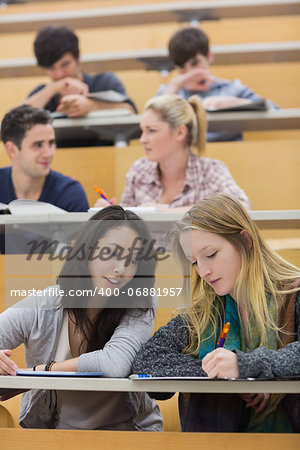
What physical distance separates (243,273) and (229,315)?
6cm

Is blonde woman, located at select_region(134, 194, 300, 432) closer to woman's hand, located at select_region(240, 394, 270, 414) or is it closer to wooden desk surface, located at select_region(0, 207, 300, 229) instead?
woman's hand, located at select_region(240, 394, 270, 414)

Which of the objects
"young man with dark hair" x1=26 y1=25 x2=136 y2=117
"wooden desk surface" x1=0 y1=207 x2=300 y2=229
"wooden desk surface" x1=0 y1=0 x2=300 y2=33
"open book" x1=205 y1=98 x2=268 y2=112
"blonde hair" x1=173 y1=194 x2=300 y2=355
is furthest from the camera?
"wooden desk surface" x1=0 y1=0 x2=300 y2=33

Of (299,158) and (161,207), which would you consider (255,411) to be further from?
(299,158)

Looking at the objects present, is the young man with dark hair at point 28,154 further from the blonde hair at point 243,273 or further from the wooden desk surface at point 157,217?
the blonde hair at point 243,273

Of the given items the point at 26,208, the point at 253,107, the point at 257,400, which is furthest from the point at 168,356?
the point at 253,107

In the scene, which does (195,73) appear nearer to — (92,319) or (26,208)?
(26,208)

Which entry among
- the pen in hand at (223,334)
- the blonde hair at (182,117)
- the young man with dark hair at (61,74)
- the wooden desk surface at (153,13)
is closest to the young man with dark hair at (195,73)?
the young man with dark hair at (61,74)

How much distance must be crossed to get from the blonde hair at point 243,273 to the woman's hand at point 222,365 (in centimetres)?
10

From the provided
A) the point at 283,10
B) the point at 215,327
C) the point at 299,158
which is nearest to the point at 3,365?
the point at 215,327

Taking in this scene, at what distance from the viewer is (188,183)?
1.48 m

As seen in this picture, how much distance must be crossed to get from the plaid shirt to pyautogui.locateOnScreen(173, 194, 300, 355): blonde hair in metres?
0.47

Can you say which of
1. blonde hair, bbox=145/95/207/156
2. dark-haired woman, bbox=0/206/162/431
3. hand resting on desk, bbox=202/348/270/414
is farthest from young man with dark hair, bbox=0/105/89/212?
hand resting on desk, bbox=202/348/270/414

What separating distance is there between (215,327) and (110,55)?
1.37 metres

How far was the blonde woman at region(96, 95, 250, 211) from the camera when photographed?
150 centimetres
